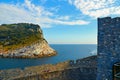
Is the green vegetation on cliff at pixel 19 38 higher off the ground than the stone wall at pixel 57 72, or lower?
higher

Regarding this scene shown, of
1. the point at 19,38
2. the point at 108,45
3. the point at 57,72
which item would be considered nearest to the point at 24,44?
the point at 19,38

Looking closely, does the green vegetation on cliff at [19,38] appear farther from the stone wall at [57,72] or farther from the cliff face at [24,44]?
the stone wall at [57,72]

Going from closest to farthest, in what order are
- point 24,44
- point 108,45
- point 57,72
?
point 108,45, point 57,72, point 24,44

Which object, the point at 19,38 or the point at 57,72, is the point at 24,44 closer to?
the point at 19,38

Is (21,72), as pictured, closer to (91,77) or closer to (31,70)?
(31,70)

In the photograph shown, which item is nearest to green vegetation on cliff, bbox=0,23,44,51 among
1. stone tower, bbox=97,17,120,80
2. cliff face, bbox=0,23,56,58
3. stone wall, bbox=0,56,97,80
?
cliff face, bbox=0,23,56,58

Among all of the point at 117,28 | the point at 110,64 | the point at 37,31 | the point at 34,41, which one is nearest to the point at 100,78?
the point at 110,64

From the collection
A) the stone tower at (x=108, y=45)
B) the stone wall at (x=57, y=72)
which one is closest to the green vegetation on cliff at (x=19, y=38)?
the stone wall at (x=57, y=72)
